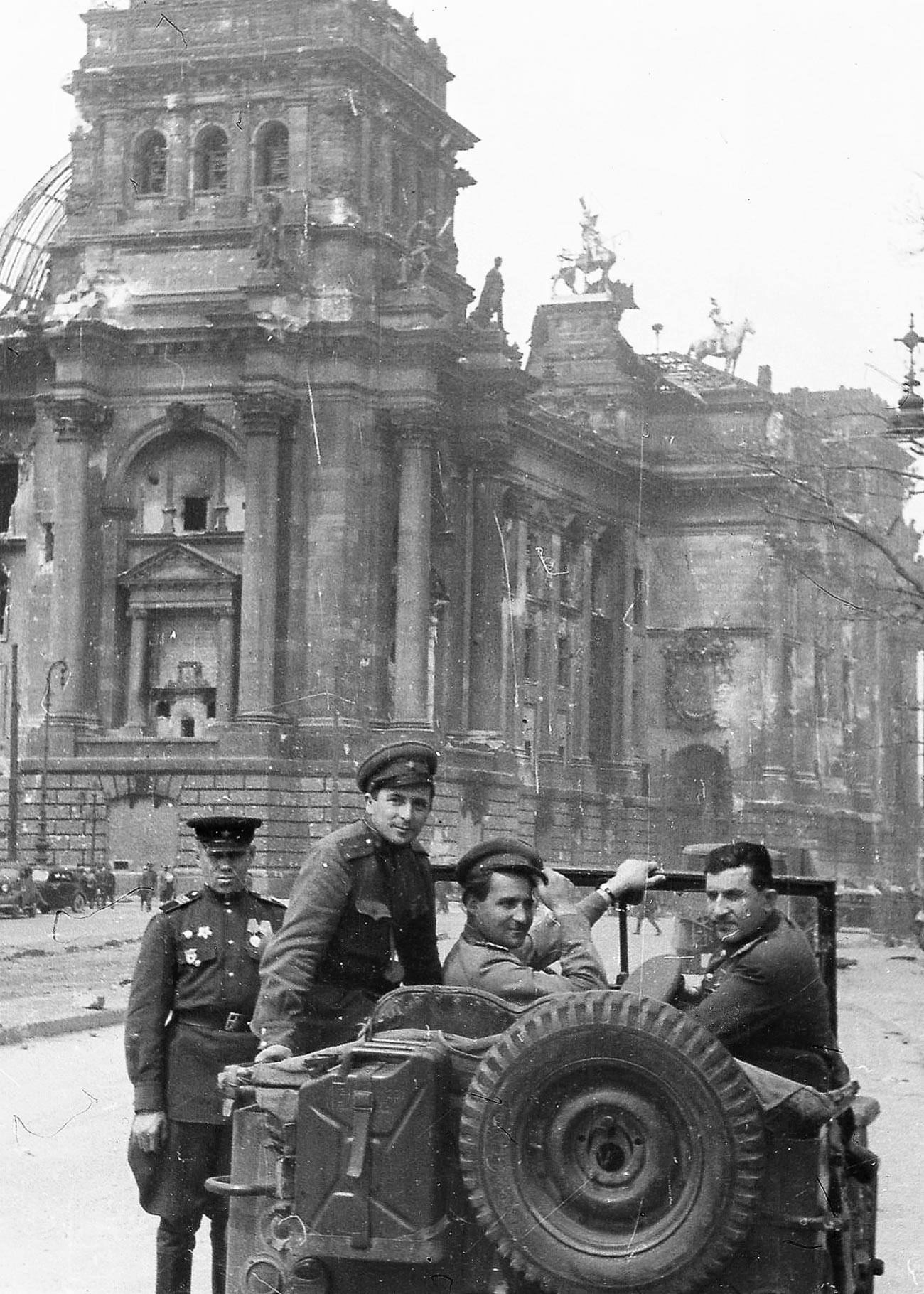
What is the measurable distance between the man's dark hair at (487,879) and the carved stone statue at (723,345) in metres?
73.8

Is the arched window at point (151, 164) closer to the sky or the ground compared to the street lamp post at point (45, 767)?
closer to the sky

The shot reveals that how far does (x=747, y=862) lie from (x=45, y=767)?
4609 centimetres

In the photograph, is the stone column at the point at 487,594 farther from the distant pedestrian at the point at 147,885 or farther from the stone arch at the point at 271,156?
the distant pedestrian at the point at 147,885

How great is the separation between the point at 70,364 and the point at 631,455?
26081 millimetres

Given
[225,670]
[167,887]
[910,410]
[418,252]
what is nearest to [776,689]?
[418,252]

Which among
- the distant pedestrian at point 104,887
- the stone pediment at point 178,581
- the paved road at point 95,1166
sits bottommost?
the paved road at point 95,1166

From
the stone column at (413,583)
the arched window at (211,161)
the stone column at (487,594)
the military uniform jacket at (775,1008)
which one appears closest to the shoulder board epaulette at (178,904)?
the military uniform jacket at (775,1008)

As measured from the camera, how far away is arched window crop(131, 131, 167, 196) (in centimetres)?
5712

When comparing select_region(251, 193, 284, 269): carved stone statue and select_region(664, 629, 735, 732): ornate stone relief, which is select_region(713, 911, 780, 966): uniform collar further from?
select_region(664, 629, 735, 732): ornate stone relief

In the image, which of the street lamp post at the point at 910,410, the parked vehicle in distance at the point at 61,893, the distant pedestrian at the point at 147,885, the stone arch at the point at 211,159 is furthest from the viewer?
the stone arch at the point at 211,159

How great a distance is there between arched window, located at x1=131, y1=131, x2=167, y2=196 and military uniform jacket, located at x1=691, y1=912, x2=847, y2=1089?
52614 millimetres

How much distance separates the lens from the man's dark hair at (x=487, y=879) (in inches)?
273

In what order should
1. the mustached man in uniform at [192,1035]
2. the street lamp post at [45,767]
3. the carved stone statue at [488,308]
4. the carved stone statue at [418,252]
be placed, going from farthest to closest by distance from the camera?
the carved stone statue at [488,308] < the carved stone statue at [418,252] < the street lamp post at [45,767] < the mustached man in uniform at [192,1035]

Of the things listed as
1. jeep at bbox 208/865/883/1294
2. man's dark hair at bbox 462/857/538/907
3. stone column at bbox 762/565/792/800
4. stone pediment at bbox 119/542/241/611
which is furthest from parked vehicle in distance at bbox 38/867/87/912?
stone column at bbox 762/565/792/800
